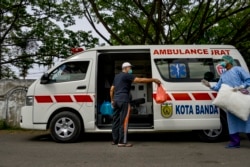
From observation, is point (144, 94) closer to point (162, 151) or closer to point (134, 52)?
point (134, 52)

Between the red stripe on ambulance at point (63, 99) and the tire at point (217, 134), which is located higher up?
the red stripe on ambulance at point (63, 99)

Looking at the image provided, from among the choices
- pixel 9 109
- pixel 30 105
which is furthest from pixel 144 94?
pixel 9 109

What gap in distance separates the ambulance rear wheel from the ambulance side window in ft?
Result: 10.1

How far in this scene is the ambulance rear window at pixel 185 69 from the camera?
9.80 m

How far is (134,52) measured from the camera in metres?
10.0

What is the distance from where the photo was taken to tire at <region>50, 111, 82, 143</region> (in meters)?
9.75

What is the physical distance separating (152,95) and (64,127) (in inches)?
84.1

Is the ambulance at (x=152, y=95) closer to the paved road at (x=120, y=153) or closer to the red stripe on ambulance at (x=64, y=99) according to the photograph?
the red stripe on ambulance at (x=64, y=99)

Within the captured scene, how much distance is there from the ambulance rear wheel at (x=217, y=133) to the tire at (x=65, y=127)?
9.37 ft

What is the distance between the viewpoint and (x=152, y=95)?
9852 mm

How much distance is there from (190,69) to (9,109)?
6107 mm

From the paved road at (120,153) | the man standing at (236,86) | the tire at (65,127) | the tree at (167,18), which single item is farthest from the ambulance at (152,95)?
the tree at (167,18)

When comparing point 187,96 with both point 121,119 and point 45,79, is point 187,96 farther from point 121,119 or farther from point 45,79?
point 45,79

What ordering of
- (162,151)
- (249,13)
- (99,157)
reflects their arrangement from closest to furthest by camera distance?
(99,157) < (162,151) < (249,13)
